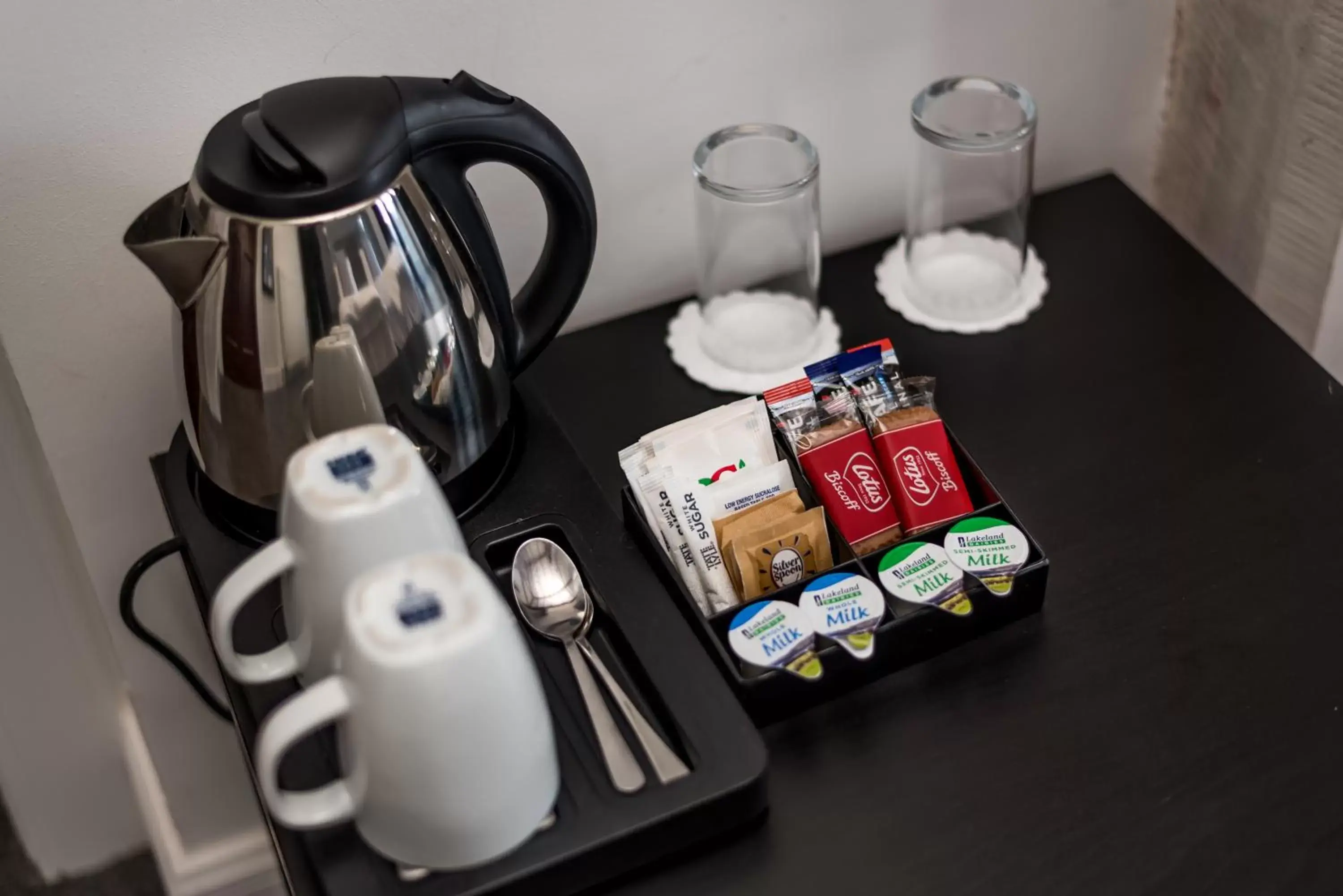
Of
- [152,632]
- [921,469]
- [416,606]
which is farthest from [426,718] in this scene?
[152,632]

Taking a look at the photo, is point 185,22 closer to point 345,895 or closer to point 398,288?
point 398,288

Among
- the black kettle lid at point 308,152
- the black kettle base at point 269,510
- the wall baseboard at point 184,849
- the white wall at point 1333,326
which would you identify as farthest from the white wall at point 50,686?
the white wall at point 1333,326

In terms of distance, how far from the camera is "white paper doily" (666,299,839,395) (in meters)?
1.00

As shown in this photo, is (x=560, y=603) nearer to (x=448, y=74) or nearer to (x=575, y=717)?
A: (x=575, y=717)

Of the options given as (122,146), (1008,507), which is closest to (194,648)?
(122,146)

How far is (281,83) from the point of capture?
877 mm

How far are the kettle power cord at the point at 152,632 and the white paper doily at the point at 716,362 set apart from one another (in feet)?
1.27

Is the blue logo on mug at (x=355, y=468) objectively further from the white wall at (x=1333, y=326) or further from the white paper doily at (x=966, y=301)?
the white wall at (x=1333, y=326)

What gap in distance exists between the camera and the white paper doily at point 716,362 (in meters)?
1.00

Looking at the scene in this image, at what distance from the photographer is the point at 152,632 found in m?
1.12

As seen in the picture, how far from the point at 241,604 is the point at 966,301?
628 mm

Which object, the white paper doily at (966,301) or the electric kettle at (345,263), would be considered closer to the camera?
the electric kettle at (345,263)

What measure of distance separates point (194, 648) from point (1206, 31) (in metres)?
1.00

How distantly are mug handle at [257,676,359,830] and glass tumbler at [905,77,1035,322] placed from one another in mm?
615
